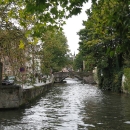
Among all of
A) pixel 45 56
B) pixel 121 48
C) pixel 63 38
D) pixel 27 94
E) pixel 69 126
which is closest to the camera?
pixel 121 48

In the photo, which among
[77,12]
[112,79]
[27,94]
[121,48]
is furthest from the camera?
[112,79]

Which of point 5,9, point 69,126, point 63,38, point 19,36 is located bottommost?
point 69,126

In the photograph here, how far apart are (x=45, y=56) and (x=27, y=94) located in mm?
4896

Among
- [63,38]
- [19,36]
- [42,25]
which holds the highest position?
[63,38]

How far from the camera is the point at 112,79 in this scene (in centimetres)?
3875

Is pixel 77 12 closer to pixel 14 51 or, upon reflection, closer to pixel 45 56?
pixel 14 51

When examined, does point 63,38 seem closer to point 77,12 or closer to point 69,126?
point 69,126

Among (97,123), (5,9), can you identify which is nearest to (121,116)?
(97,123)

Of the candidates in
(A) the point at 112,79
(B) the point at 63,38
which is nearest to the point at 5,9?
(A) the point at 112,79

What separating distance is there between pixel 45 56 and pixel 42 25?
1802cm

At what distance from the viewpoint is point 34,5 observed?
5781mm

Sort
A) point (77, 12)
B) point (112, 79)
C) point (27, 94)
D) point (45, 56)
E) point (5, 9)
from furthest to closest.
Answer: point (112, 79)
point (45, 56)
point (27, 94)
point (5, 9)
point (77, 12)

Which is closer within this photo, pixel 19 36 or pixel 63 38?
pixel 19 36

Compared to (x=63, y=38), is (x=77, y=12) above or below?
below
